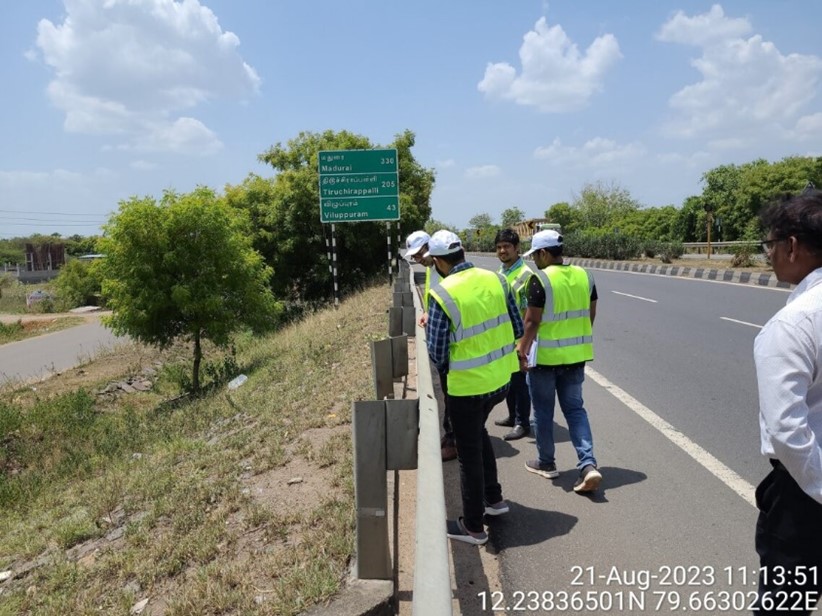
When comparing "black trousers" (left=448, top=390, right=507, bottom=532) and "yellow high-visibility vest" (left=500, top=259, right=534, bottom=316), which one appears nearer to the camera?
"black trousers" (left=448, top=390, right=507, bottom=532)

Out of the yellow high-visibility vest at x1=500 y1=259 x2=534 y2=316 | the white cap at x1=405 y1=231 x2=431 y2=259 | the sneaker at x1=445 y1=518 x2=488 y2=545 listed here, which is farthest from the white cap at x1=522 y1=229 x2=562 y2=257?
the sneaker at x1=445 y1=518 x2=488 y2=545

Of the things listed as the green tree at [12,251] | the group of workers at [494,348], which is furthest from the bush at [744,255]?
the green tree at [12,251]

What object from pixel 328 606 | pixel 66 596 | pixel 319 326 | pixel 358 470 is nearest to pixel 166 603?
pixel 66 596

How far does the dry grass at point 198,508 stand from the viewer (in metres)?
3.21

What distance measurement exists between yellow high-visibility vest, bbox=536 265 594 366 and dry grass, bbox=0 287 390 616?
65.3 inches

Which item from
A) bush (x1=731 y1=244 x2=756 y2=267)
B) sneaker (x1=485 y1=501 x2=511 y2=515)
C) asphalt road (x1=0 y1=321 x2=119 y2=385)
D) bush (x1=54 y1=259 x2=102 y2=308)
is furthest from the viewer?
bush (x1=54 y1=259 x2=102 y2=308)

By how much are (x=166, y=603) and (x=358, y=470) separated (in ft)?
4.64

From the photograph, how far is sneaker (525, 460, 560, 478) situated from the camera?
437cm

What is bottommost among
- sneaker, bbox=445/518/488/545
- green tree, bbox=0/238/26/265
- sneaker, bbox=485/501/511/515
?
sneaker, bbox=445/518/488/545

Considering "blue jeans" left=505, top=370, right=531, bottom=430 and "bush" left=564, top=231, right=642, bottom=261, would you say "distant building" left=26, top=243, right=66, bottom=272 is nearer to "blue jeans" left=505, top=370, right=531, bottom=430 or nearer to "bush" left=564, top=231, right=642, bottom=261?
"bush" left=564, top=231, right=642, bottom=261

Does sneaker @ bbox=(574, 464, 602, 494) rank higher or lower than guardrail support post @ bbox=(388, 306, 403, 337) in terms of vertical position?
lower

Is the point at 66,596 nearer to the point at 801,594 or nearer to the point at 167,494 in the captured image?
the point at 167,494

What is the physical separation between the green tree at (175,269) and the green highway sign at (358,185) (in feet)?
15.8

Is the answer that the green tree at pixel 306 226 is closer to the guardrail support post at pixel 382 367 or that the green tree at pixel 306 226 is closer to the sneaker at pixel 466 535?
the guardrail support post at pixel 382 367
